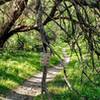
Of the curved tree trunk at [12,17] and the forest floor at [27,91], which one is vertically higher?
the curved tree trunk at [12,17]

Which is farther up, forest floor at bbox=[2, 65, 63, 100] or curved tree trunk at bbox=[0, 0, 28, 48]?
curved tree trunk at bbox=[0, 0, 28, 48]

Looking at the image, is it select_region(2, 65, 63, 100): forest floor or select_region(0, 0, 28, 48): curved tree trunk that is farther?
select_region(2, 65, 63, 100): forest floor

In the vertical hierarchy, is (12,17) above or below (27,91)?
above

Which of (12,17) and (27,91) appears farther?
(27,91)

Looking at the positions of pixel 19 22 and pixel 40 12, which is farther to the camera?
pixel 19 22

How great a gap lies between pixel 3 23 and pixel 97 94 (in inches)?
173

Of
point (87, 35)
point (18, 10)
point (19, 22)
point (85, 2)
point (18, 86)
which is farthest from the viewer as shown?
point (18, 86)

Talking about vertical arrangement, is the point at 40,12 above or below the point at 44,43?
above

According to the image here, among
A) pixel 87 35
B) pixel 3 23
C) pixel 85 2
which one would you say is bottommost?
pixel 87 35

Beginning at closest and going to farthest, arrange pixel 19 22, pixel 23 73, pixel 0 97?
pixel 19 22, pixel 0 97, pixel 23 73

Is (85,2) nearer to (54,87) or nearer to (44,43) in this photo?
(44,43)

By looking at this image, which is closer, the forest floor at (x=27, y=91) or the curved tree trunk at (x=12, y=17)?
the curved tree trunk at (x=12, y=17)

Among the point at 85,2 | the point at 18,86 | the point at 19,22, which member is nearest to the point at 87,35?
the point at 85,2

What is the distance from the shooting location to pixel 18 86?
14172 mm
